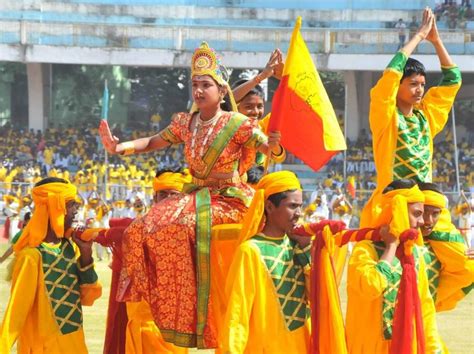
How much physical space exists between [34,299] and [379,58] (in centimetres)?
2825

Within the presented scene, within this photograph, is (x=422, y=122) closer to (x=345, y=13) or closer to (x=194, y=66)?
(x=194, y=66)

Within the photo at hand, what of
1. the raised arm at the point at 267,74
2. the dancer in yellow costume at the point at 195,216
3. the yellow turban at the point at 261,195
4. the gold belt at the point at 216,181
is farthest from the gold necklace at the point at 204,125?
the raised arm at the point at 267,74

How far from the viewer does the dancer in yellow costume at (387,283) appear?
623cm

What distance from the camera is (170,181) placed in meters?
7.84

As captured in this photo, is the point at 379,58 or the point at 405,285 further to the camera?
the point at 379,58

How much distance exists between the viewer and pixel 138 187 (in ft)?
92.6

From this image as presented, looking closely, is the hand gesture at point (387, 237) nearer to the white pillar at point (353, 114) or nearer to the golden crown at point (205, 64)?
the golden crown at point (205, 64)

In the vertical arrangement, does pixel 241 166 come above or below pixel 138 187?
above

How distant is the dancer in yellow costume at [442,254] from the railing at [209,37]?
27.8 meters

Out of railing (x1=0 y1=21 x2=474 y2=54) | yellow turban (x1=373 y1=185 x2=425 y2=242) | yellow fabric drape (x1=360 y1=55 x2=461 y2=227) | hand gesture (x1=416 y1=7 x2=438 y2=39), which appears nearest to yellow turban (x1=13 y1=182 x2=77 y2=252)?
yellow fabric drape (x1=360 y1=55 x2=461 y2=227)

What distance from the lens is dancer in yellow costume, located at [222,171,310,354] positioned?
5.99 m

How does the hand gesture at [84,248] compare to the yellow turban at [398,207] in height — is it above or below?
below

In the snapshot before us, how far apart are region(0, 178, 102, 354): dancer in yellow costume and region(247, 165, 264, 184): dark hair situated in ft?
3.93

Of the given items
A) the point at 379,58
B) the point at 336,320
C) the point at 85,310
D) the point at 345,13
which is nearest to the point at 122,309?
the point at 336,320
